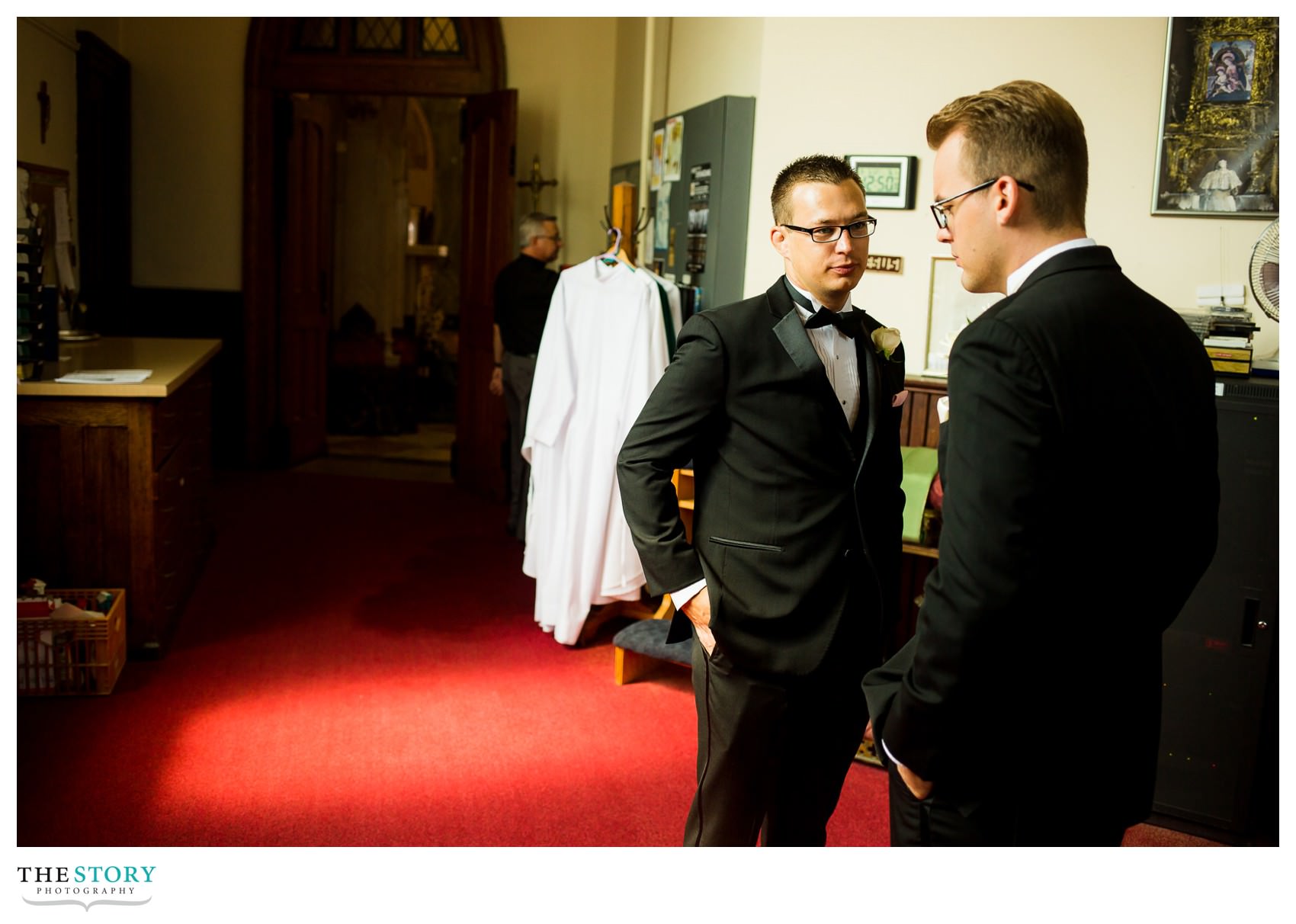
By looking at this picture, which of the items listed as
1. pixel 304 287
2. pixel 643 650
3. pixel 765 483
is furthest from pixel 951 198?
pixel 304 287

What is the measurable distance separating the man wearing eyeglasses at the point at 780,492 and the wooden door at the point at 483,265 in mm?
4704

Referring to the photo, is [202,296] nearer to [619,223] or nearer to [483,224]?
[483,224]

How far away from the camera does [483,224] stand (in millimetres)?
6801

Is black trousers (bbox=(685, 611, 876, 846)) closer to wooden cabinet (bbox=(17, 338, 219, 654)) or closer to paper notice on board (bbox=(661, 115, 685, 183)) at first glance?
wooden cabinet (bbox=(17, 338, 219, 654))

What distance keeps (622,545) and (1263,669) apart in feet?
6.87

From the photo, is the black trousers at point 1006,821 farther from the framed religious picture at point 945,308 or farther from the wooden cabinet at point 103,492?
the wooden cabinet at point 103,492

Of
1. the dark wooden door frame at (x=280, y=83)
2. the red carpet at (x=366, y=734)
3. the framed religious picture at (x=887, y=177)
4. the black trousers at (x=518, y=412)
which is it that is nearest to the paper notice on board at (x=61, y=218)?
the dark wooden door frame at (x=280, y=83)

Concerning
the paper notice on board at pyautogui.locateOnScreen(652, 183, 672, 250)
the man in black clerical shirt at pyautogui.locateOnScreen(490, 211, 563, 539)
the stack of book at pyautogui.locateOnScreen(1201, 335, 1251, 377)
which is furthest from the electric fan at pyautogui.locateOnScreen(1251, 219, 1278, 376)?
the man in black clerical shirt at pyautogui.locateOnScreen(490, 211, 563, 539)

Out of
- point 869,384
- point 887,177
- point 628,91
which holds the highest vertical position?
point 628,91

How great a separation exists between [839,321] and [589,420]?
2.29m

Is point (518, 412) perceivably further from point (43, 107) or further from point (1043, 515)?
point (1043, 515)

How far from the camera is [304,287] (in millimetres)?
7664

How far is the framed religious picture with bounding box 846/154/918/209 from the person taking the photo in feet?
12.8

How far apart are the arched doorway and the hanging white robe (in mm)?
2568
